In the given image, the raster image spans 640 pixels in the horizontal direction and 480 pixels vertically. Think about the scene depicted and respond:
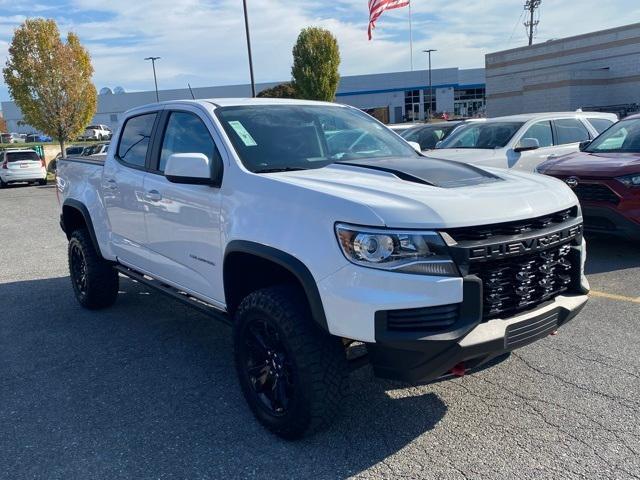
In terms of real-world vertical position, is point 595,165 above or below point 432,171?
below

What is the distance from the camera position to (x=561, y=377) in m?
3.95

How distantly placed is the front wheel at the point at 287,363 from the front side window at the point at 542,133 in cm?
763

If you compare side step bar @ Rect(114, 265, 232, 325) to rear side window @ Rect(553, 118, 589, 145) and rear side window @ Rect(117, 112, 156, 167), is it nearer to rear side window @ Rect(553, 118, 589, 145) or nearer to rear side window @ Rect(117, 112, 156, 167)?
rear side window @ Rect(117, 112, 156, 167)

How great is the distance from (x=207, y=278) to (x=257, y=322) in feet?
2.38

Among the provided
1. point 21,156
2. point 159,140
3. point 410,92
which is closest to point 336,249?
point 159,140

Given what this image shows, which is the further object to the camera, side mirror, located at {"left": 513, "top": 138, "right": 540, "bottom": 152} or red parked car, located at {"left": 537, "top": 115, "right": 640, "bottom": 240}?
side mirror, located at {"left": 513, "top": 138, "right": 540, "bottom": 152}

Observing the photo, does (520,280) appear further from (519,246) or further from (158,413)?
(158,413)

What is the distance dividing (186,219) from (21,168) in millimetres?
23016

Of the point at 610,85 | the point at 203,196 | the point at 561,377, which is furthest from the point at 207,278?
the point at 610,85

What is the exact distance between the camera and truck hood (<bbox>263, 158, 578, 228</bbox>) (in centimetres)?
283

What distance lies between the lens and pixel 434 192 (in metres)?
3.07

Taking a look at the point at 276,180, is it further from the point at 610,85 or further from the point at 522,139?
the point at 610,85

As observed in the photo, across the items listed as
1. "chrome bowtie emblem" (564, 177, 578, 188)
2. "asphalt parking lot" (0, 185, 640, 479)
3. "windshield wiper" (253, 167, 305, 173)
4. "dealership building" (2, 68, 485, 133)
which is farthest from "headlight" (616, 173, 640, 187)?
"dealership building" (2, 68, 485, 133)

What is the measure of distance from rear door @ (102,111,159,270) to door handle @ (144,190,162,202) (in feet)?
0.26
